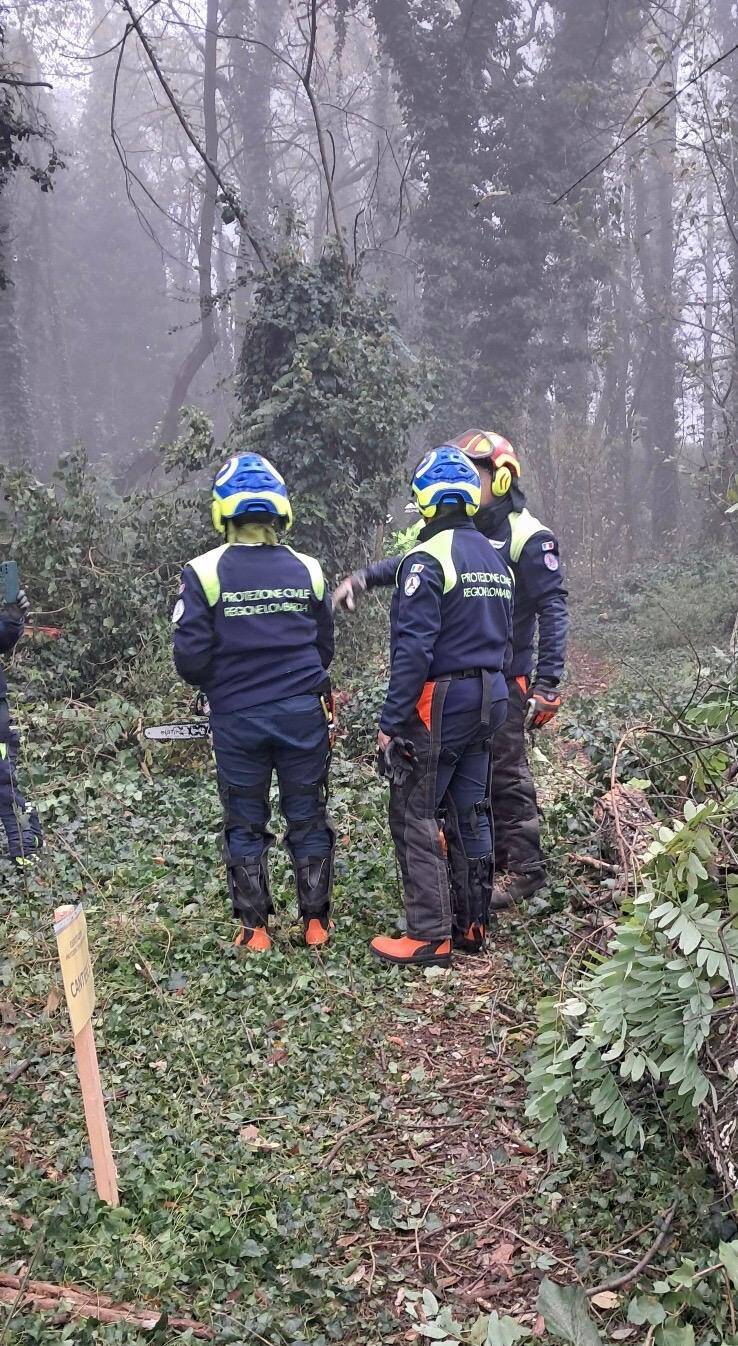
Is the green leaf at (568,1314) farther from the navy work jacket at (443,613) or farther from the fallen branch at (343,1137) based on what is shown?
the navy work jacket at (443,613)

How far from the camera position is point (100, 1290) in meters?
2.49

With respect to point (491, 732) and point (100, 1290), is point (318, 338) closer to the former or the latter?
point (491, 732)

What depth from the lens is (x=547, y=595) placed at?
4.95 m

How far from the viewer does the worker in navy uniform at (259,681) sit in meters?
4.38

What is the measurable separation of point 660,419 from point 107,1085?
22.9m

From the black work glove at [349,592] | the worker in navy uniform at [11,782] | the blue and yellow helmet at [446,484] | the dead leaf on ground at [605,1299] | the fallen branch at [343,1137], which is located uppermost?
the blue and yellow helmet at [446,484]

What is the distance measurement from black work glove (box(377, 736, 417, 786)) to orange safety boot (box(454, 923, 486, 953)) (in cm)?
83

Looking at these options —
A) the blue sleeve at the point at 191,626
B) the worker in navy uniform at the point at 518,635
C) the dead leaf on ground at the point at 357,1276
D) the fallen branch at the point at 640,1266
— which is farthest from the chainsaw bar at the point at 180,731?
the fallen branch at the point at 640,1266

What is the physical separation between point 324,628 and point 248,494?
749 mm

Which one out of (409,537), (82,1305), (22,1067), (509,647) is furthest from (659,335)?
(82,1305)

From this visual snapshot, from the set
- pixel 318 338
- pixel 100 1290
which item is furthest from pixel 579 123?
pixel 100 1290

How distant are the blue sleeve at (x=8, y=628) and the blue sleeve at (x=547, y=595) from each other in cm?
287

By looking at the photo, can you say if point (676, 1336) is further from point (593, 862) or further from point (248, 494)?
point (248, 494)

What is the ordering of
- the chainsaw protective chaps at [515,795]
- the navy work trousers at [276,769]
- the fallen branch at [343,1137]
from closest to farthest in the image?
the fallen branch at [343,1137] → the navy work trousers at [276,769] → the chainsaw protective chaps at [515,795]
